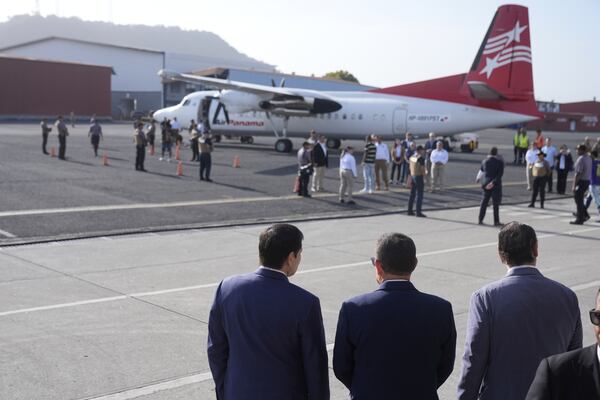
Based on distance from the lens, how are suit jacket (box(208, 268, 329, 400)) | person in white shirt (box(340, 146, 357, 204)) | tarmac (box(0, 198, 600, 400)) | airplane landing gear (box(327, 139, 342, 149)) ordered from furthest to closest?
1. airplane landing gear (box(327, 139, 342, 149))
2. person in white shirt (box(340, 146, 357, 204))
3. tarmac (box(0, 198, 600, 400))
4. suit jacket (box(208, 268, 329, 400))

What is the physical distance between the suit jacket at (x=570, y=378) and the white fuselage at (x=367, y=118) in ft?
101

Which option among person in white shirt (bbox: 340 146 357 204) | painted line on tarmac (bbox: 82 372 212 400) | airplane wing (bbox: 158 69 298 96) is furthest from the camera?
airplane wing (bbox: 158 69 298 96)

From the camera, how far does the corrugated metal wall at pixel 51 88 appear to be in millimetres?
65438

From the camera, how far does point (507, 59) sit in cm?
3200

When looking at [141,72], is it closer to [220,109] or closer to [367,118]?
[220,109]

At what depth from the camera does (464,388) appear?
4.20 metres

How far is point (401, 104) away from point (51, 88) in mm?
45778

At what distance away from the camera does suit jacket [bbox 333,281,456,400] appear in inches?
149

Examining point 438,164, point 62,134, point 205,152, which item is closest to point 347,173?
point 438,164

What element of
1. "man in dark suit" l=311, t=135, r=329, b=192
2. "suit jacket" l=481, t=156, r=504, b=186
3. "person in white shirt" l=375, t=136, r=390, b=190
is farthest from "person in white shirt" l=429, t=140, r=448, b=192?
"suit jacket" l=481, t=156, r=504, b=186

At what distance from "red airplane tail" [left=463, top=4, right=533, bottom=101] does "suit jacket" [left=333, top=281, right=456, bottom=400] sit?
29644mm

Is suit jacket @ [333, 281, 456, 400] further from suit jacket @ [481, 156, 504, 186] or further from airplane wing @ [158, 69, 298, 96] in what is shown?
airplane wing @ [158, 69, 298, 96]

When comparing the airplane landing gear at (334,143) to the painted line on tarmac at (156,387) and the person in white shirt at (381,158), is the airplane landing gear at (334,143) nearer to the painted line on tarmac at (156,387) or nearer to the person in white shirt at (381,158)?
the person in white shirt at (381,158)

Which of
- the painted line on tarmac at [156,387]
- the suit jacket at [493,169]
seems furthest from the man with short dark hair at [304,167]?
the painted line on tarmac at [156,387]
